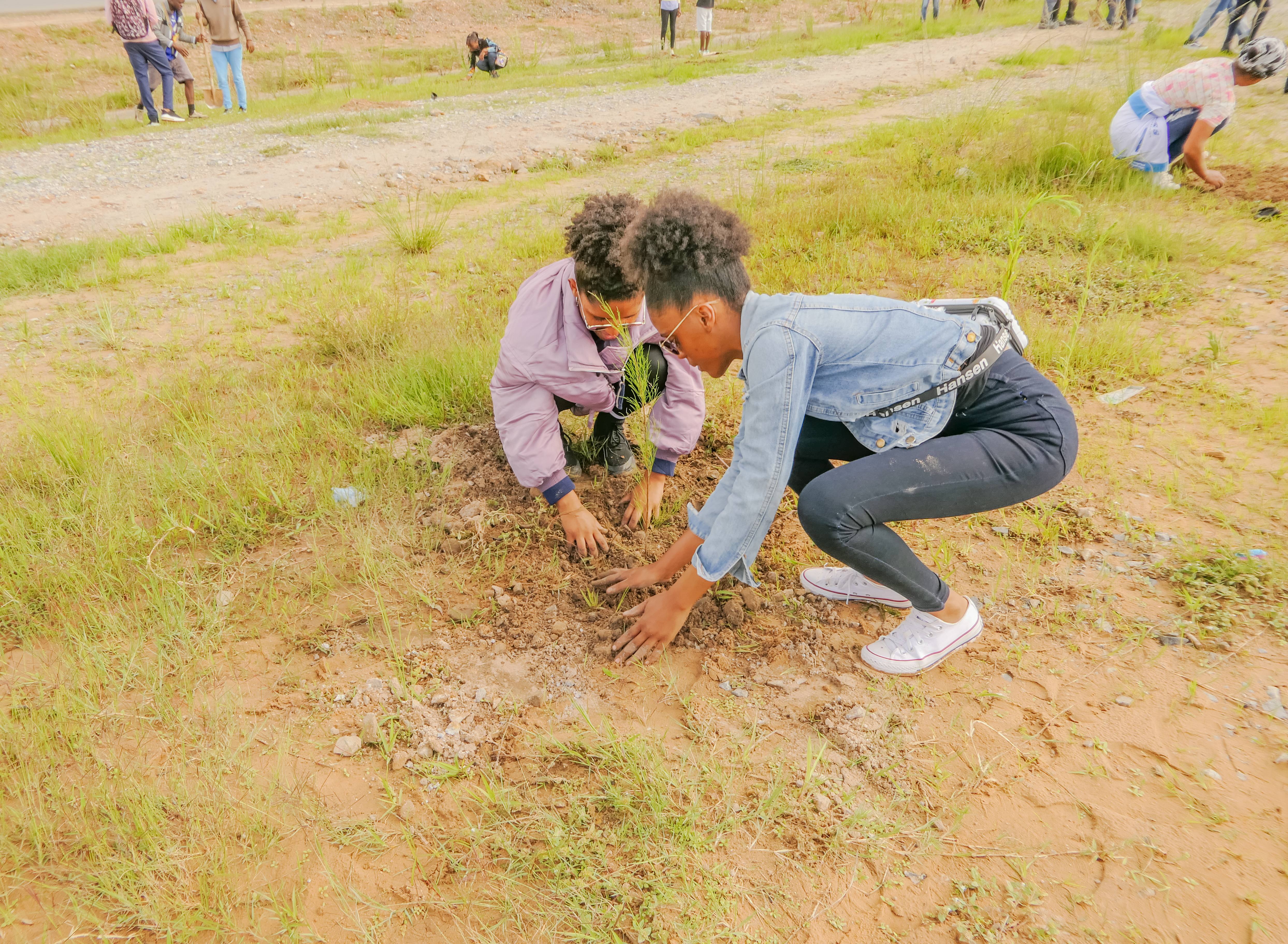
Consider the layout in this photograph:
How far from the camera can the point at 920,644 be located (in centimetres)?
206

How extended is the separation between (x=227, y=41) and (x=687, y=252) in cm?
1091

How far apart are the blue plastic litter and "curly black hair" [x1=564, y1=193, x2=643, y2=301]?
1172mm

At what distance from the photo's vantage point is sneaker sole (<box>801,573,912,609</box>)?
7.57 feet

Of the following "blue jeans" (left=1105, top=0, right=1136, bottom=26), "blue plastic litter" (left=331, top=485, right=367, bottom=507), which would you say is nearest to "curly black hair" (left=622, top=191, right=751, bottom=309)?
"blue plastic litter" (left=331, top=485, right=367, bottom=507)

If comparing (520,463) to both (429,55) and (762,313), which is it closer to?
(762,313)

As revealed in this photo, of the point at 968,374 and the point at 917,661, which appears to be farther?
the point at 917,661

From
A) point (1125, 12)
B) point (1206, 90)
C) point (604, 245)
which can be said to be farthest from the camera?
point (1125, 12)

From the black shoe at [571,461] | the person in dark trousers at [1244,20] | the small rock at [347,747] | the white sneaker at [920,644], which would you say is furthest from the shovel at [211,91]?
the person in dark trousers at [1244,20]

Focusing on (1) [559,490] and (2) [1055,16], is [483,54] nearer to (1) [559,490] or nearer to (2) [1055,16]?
(2) [1055,16]

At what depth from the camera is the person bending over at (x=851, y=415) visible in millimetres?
1728

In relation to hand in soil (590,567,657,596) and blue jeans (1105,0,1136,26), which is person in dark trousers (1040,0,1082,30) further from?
hand in soil (590,567,657,596)

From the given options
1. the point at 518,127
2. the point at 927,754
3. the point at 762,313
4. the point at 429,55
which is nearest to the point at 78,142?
the point at 518,127

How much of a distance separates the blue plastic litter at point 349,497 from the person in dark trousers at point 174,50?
32.0 ft

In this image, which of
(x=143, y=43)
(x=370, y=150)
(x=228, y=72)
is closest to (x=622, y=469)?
(x=370, y=150)
